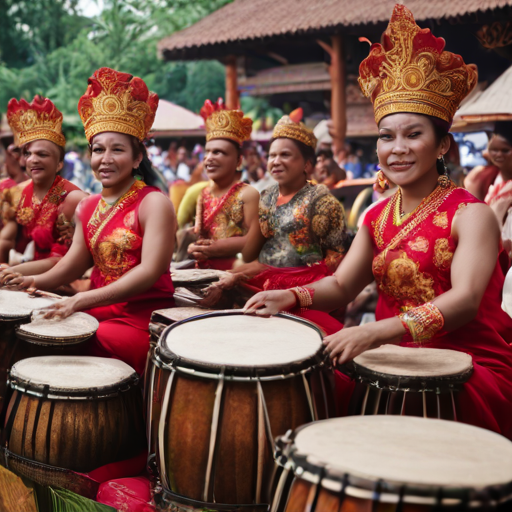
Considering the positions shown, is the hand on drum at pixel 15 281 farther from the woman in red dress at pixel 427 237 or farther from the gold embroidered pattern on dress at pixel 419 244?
the gold embroidered pattern on dress at pixel 419 244

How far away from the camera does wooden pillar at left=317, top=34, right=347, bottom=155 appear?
13188 millimetres

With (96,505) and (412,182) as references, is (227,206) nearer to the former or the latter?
(412,182)

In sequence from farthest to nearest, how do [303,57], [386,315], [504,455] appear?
[303,57] → [386,315] → [504,455]

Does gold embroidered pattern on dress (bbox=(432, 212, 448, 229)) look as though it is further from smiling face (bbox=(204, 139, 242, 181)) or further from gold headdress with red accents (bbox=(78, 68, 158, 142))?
smiling face (bbox=(204, 139, 242, 181))

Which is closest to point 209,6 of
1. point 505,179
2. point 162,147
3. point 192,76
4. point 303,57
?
point 192,76

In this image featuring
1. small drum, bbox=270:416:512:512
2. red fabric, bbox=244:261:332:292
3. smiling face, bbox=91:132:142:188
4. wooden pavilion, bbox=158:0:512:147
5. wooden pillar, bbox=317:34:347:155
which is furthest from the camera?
wooden pillar, bbox=317:34:347:155

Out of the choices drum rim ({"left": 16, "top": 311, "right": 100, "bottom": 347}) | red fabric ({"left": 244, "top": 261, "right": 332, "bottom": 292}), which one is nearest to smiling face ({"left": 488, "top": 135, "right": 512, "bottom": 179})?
red fabric ({"left": 244, "top": 261, "right": 332, "bottom": 292})

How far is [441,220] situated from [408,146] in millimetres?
324

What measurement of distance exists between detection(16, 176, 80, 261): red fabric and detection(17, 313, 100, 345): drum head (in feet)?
5.61

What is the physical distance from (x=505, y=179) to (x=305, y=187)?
6.64 feet

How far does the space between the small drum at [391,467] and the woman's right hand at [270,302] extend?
32.7 inches

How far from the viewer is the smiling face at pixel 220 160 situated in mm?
5301

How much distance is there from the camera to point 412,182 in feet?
8.69

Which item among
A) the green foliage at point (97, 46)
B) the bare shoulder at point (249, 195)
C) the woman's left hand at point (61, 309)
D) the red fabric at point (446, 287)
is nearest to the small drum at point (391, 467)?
the red fabric at point (446, 287)
